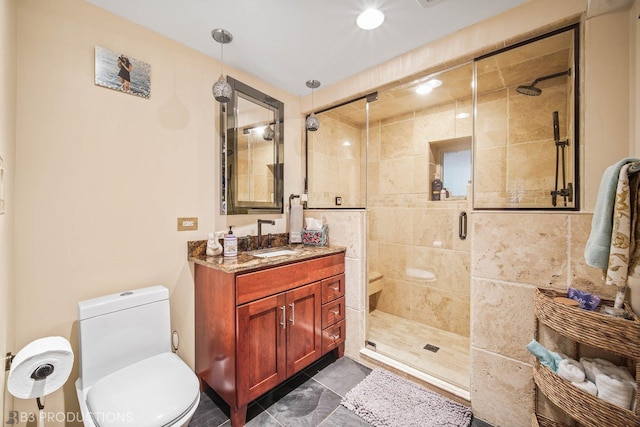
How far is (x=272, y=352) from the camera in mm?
1619

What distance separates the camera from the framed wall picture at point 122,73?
4.70ft

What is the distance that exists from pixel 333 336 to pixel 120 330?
1441mm

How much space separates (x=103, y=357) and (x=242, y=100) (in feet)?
6.24

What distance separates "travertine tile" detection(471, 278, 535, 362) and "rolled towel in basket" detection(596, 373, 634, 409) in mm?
348

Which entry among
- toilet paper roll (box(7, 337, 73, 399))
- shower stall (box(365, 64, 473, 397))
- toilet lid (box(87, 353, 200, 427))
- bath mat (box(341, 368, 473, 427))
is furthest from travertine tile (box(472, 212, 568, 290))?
toilet paper roll (box(7, 337, 73, 399))

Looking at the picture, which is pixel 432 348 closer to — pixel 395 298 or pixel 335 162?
pixel 395 298

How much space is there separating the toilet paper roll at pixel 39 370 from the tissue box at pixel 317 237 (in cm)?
161

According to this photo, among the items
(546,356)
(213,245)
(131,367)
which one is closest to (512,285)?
(546,356)

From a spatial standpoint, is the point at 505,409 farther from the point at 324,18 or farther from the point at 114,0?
the point at 114,0

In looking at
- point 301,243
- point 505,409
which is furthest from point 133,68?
point 505,409

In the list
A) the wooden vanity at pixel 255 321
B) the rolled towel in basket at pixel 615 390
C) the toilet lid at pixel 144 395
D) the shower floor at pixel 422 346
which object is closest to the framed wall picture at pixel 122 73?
the wooden vanity at pixel 255 321

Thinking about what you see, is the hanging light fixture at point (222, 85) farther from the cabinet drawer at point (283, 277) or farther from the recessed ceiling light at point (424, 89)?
the recessed ceiling light at point (424, 89)

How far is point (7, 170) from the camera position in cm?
106

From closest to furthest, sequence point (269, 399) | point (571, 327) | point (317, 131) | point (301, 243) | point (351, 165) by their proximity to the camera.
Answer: point (571, 327)
point (269, 399)
point (301, 243)
point (317, 131)
point (351, 165)
